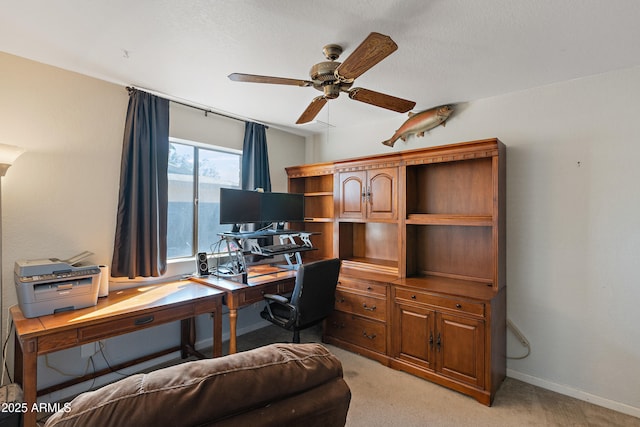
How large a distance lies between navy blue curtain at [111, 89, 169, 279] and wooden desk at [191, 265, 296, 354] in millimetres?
501

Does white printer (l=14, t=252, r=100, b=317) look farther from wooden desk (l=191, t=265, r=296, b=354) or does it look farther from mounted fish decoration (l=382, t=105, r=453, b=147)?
mounted fish decoration (l=382, t=105, r=453, b=147)

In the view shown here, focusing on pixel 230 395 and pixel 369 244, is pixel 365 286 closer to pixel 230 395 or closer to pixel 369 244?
pixel 369 244

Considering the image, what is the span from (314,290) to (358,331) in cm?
88

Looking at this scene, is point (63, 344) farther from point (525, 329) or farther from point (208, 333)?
point (525, 329)

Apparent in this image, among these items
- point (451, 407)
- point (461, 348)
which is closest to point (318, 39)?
point (461, 348)

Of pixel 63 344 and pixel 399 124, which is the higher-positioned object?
pixel 399 124

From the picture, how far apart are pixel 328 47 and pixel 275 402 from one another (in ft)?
6.42

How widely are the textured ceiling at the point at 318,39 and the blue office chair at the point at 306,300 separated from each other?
63.6 inches

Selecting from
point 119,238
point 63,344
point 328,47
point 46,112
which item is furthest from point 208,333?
point 328,47

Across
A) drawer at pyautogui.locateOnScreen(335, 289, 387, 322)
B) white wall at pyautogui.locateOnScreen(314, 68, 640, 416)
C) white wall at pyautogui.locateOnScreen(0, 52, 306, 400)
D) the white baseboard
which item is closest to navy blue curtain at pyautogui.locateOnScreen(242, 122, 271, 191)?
white wall at pyautogui.locateOnScreen(0, 52, 306, 400)

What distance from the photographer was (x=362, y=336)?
3.14 meters

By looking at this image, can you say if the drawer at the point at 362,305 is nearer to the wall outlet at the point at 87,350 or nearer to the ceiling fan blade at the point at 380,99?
the ceiling fan blade at the point at 380,99

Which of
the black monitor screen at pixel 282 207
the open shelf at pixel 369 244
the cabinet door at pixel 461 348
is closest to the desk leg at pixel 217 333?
the black monitor screen at pixel 282 207

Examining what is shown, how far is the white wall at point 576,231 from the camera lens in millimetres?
2322
